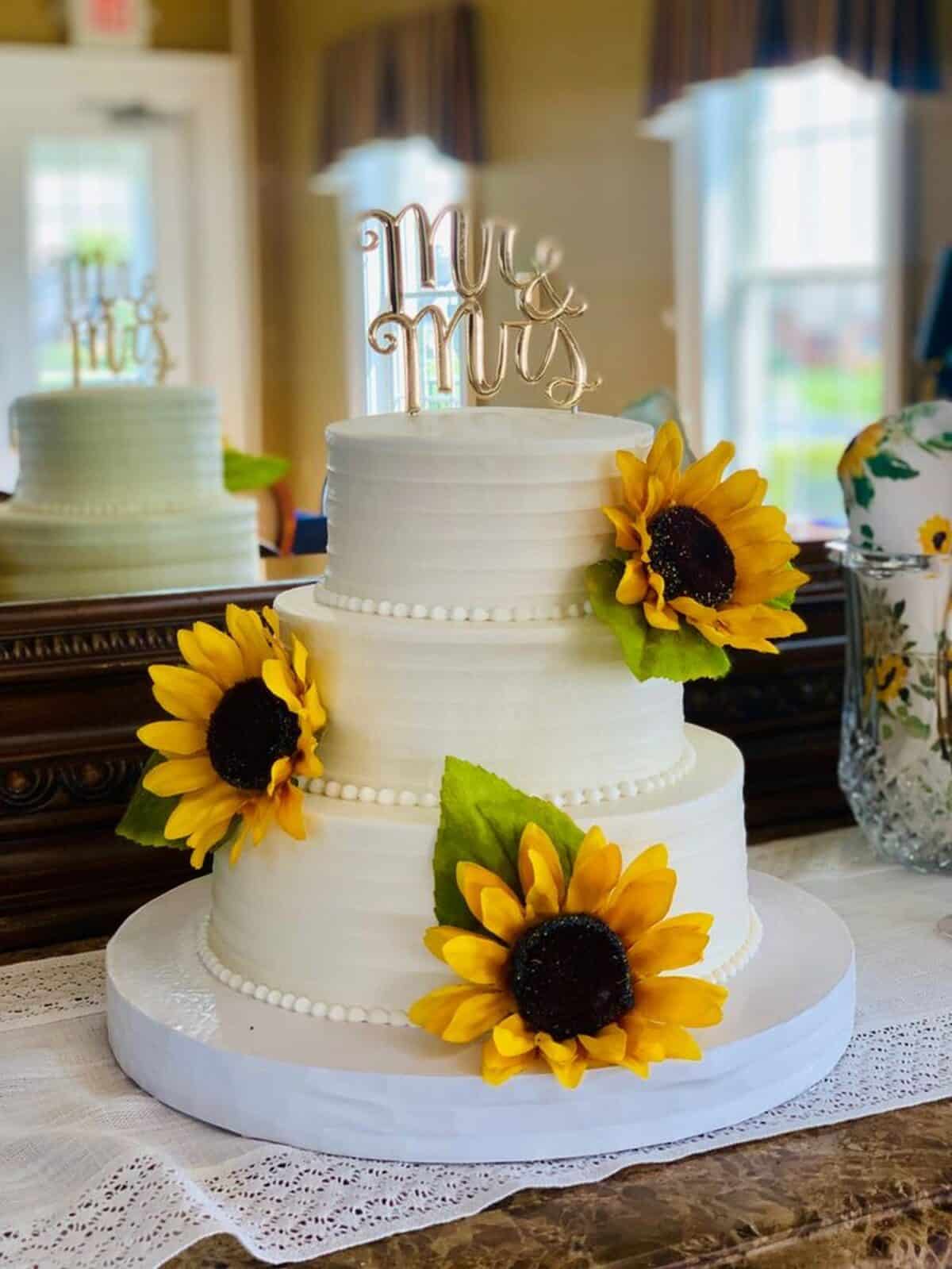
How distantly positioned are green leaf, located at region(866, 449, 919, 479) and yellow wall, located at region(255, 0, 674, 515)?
281 mm

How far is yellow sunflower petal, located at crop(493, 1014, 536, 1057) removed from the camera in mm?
718

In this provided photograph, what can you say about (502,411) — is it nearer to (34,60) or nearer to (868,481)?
(868,481)

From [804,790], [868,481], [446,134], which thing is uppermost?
[446,134]

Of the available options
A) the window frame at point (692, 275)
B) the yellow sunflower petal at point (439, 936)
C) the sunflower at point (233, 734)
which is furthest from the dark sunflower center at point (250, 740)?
the window frame at point (692, 275)

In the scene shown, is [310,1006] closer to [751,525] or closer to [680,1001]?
[680,1001]

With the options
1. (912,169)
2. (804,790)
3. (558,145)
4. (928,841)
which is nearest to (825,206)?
(912,169)

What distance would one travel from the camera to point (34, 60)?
1191 millimetres

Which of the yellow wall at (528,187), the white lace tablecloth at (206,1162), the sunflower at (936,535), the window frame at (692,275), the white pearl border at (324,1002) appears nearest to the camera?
the white lace tablecloth at (206,1162)

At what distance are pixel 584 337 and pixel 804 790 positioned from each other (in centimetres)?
45

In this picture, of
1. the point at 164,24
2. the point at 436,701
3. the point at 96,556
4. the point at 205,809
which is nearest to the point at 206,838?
the point at 205,809

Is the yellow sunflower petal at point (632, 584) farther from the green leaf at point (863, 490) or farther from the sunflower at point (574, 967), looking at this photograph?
the green leaf at point (863, 490)

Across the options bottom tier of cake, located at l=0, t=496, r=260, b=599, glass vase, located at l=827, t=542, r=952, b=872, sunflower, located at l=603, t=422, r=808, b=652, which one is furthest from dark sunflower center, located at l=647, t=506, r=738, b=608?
bottom tier of cake, located at l=0, t=496, r=260, b=599

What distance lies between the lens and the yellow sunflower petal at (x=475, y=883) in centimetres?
74

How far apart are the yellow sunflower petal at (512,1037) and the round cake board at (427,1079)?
3 centimetres
